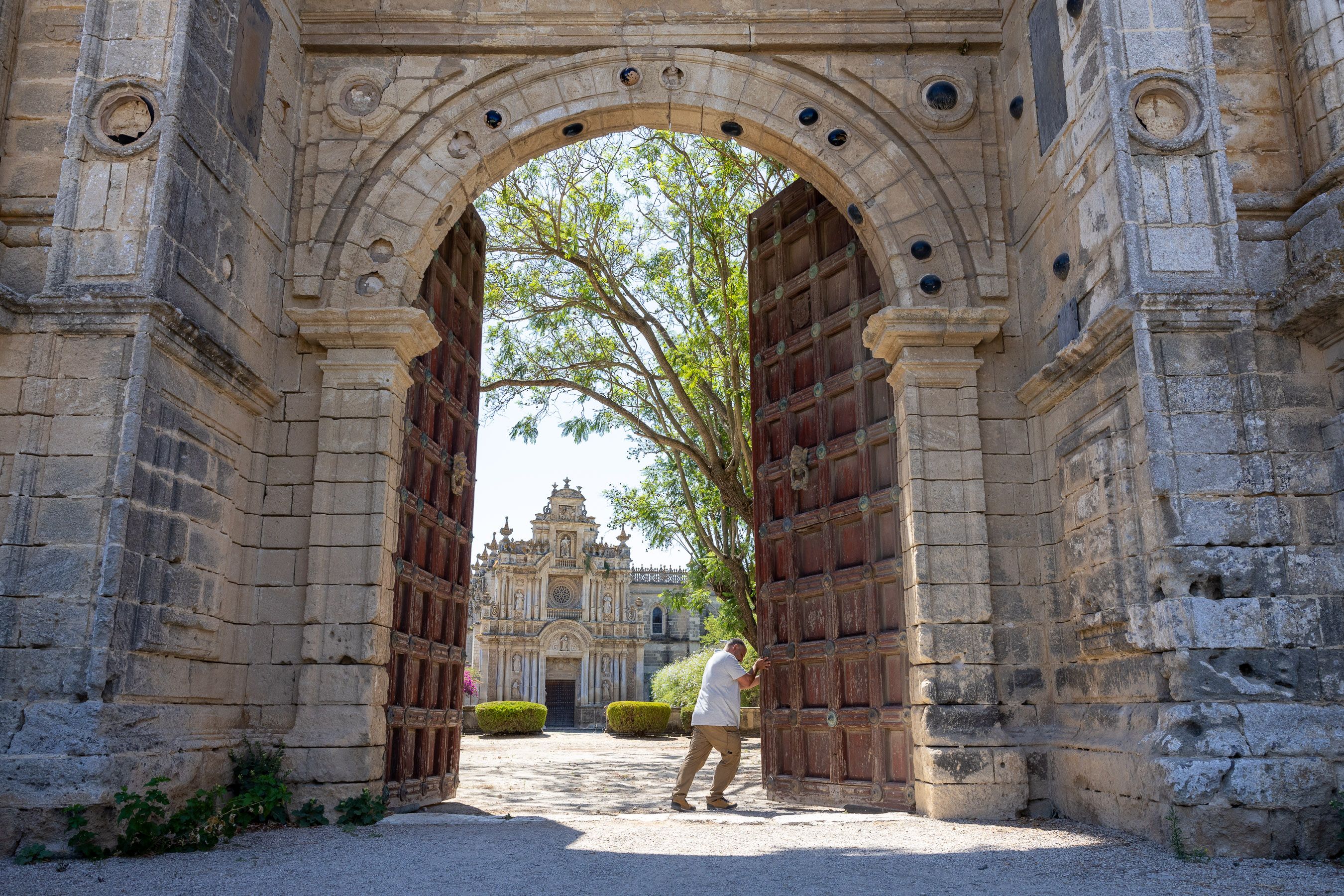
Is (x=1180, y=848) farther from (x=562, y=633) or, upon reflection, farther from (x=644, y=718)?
(x=562, y=633)

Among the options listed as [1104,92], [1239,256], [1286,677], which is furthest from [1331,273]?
[1286,677]

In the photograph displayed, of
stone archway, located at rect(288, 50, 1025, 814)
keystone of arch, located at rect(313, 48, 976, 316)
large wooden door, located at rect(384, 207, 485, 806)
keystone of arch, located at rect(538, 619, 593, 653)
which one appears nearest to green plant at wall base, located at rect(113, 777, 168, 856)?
stone archway, located at rect(288, 50, 1025, 814)

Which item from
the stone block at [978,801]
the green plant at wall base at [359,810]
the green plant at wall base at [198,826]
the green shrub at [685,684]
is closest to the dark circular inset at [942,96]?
the stone block at [978,801]

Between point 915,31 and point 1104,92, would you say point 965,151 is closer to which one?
point 915,31

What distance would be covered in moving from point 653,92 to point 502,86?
1.08 metres

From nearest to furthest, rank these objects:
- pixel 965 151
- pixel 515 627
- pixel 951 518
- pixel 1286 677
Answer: pixel 1286 677 → pixel 951 518 → pixel 965 151 → pixel 515 627

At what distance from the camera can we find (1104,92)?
5.68 m

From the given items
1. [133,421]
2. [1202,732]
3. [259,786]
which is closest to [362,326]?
[133,421]

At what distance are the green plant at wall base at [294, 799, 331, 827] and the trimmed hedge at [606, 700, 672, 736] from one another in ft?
58.8

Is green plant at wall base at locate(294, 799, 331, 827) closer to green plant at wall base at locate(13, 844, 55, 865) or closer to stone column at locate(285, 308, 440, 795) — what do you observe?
stone column at locate(285, 308, 440, 795)

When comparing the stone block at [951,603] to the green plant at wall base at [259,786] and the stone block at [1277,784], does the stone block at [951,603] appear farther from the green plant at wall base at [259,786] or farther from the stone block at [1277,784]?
the green plant at wall base at [259,786]

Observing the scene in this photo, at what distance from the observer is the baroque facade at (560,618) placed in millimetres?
39375

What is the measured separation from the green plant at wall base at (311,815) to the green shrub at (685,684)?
16227 millimetres

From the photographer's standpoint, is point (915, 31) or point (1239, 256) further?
point (915, 31)
